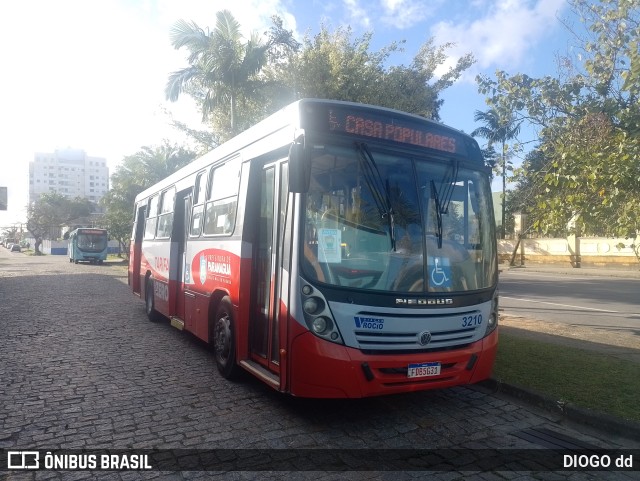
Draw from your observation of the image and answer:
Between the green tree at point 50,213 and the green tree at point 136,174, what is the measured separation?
39.2m

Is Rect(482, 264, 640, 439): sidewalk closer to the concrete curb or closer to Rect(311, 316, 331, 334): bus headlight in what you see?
the concrete curb

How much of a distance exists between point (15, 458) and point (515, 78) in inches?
344

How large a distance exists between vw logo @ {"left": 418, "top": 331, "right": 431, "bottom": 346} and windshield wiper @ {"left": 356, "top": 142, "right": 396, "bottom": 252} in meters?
0.88

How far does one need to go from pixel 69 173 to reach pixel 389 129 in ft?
514

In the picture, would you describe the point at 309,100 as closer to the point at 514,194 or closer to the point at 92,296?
the point at 514,194

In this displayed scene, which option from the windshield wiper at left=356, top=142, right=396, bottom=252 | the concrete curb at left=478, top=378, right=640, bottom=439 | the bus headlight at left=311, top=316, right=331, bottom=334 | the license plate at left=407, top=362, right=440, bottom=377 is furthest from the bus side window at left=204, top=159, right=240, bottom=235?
the concrete curb at left=478, top=378, right=640, bottom=439

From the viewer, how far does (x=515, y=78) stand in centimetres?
848

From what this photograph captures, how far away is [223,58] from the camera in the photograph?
1778 cm

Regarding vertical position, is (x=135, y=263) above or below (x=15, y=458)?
above

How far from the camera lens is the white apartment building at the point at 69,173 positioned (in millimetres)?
136750

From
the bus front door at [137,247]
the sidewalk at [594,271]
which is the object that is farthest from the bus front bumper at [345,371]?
the sidewalk at [594,271]

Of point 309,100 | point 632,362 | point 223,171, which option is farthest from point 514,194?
point 309,100

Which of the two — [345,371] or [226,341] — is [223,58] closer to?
[226,341]

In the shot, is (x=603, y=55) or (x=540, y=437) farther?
(x=603, y=55)
